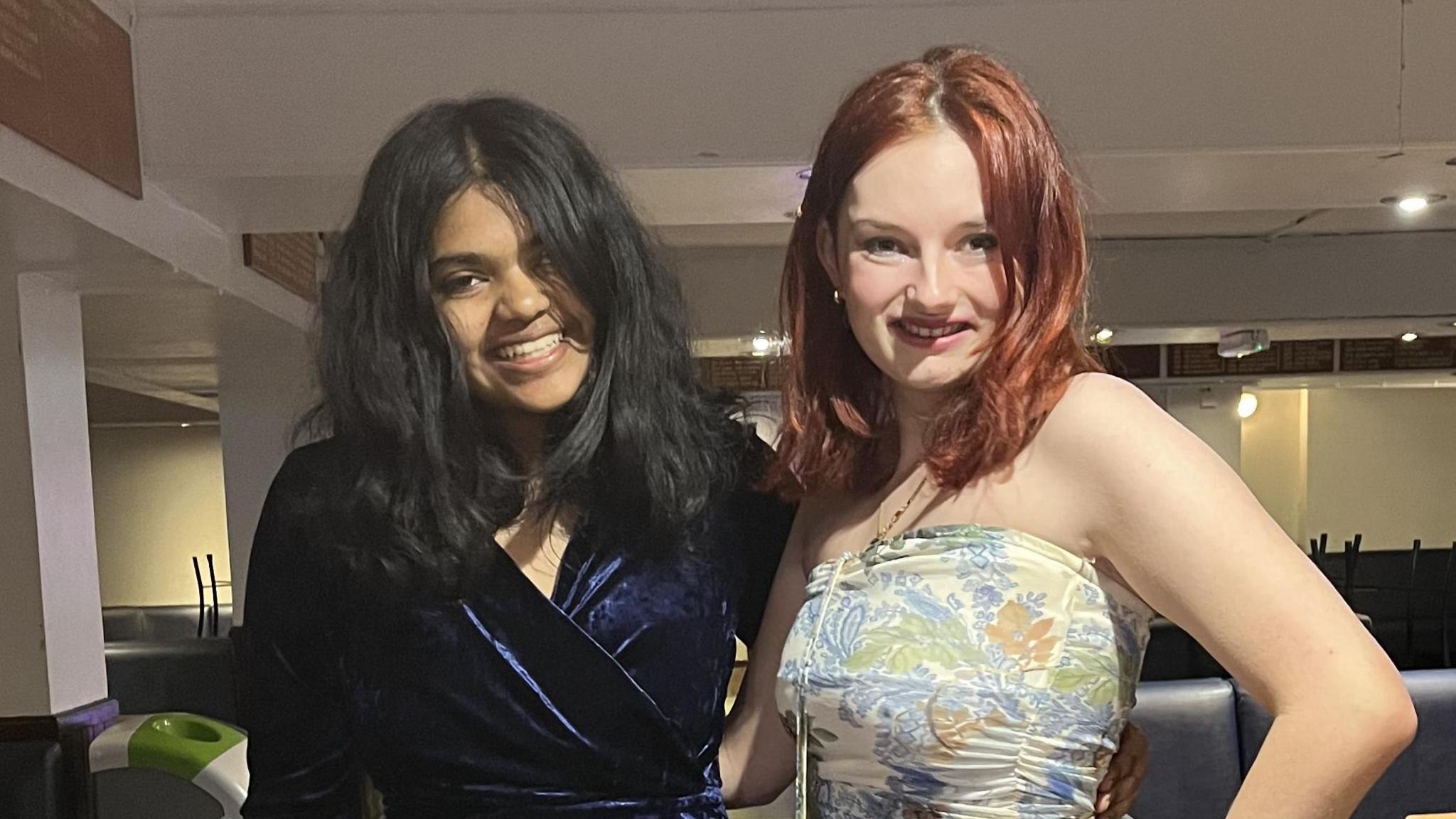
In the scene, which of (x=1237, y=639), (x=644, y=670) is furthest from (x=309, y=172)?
(x=1237, y=639)

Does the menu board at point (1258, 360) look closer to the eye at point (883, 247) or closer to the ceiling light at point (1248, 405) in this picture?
the ceiling light at point (1248, 405)

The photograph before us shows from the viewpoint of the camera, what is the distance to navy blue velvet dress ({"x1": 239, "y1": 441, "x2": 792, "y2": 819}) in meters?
0.92

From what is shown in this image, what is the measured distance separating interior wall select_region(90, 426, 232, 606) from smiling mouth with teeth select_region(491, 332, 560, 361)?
773 centimetres

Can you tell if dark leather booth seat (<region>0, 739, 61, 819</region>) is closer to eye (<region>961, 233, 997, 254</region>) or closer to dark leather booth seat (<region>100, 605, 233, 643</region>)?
eye (<region>961, 233, 997, 254</region>)

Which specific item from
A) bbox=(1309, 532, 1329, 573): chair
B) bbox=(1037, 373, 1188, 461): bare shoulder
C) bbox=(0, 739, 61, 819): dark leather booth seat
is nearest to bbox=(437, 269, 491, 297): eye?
bbox=(1037, 373, 1188, 461): bare shoulder

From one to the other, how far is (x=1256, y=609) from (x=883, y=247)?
1.35 feet

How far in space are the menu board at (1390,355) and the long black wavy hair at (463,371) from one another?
21.3ft

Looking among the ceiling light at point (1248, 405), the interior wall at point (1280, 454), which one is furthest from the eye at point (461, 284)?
the interior wall at point (1280, 454)

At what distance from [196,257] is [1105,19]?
190cm

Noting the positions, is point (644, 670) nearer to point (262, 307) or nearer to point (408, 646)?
point (408, 646)

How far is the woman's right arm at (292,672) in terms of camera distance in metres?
0.94

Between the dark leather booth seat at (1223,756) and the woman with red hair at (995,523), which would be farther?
the dark leather booth seat at (1223,756)

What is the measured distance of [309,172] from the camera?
1967mm

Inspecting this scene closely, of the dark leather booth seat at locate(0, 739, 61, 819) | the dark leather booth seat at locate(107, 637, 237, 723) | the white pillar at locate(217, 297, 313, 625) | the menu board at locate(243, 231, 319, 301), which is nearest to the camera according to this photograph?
the dark leather booth seat at locate(0, 739, 61, 819)
